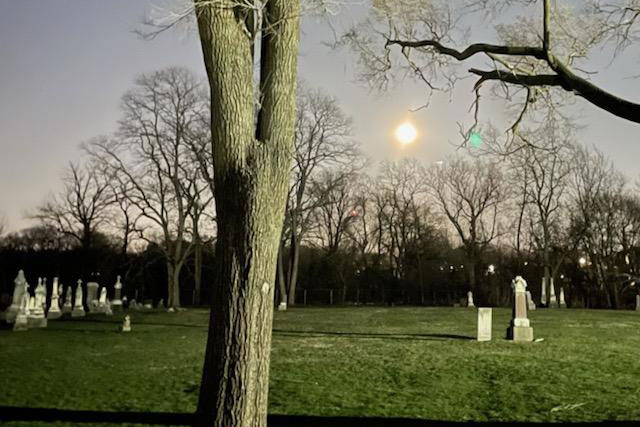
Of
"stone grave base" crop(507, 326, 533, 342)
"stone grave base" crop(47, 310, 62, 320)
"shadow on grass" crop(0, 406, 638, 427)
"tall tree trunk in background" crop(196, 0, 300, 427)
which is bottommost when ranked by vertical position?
"shadow on grass" crop(0, 406, 638, 427)

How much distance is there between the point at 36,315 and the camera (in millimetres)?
19016

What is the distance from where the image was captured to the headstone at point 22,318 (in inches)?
680

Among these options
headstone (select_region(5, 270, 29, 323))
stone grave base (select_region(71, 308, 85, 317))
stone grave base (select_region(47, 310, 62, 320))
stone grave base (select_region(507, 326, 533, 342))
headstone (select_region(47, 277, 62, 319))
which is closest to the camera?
stone grave base (select_region(507, 326, 533, 342))

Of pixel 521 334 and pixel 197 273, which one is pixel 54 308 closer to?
pixel 521 334

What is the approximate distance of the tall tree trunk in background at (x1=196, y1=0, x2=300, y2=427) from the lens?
4.02 m

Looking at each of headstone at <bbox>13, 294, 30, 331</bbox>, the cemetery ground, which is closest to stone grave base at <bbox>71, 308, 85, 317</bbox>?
headstone at <bbox>13, 294, 30, 331</bbox>

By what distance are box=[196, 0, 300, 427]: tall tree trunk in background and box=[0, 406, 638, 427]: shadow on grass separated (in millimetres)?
2440

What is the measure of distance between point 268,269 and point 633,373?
818 cm

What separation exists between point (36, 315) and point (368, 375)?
14.4m

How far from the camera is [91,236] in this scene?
44.8 m

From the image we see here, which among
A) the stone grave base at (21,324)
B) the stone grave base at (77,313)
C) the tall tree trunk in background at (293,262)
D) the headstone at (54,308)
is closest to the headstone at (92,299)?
the stone grave base at (77,313)

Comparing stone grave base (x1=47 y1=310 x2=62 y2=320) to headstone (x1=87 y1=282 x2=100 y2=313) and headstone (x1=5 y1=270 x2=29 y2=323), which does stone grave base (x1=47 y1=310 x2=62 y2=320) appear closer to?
headstone (x1=5 y1=270 x2=29 y2=323)

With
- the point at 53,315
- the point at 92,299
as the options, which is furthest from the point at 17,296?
the point at 92,299

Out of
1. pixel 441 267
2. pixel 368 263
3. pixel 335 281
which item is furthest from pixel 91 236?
pixel 441 267
